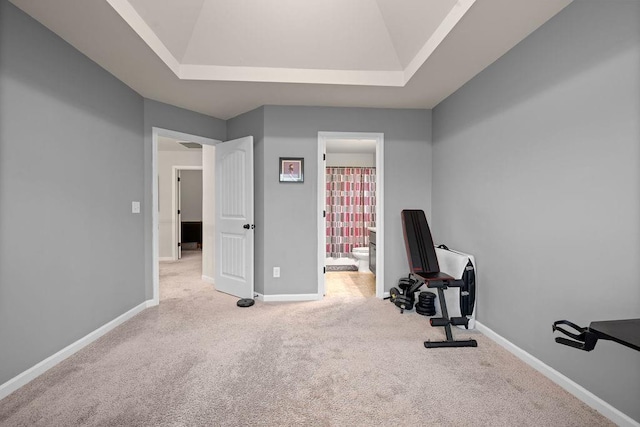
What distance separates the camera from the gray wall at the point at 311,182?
3.58 metres

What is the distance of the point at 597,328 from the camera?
1.14 metres

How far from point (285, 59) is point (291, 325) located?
2.62 meters

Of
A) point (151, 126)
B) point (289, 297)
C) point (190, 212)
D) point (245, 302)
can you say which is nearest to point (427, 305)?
point (289, 297)

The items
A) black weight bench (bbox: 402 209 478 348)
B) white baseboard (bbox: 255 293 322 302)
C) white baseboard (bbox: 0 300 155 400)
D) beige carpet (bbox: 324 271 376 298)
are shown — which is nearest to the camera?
white baseboard (bbox: 0 300 155 400)

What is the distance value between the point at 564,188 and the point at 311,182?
2.46 m

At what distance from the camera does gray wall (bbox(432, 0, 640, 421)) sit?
1510mm

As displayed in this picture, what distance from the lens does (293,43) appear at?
270 centimetres

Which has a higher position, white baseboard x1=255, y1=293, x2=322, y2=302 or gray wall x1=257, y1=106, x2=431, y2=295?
gray wall x1=257, y1=106, x2=431, y2=295

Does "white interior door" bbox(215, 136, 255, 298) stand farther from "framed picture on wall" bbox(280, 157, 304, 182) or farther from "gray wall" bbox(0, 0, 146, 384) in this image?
"gray wall" bbox(0, 0, 146, 384)

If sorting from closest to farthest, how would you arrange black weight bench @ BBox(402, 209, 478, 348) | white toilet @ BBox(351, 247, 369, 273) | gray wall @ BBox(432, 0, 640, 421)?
1. gray wall @ BBox(432, 0, 640, 421)
2. black weight bench @ BBox(402, 209, 478, 348)
3. white toilet @ BBox(351, 247, 369, 273)

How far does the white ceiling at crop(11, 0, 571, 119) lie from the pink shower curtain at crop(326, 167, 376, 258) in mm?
2875

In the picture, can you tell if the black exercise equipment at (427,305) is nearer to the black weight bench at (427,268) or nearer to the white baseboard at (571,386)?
the black weight bench at (427,268)

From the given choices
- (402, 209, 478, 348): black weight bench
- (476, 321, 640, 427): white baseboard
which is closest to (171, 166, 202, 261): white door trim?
(402, 209, 478, 348): black weight bench

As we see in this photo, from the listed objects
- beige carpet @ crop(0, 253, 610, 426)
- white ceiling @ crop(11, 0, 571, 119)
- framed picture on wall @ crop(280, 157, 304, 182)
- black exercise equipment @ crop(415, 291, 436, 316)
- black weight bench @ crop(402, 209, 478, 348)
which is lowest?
beige carpet @ crop(0, 253, 610, 426)
